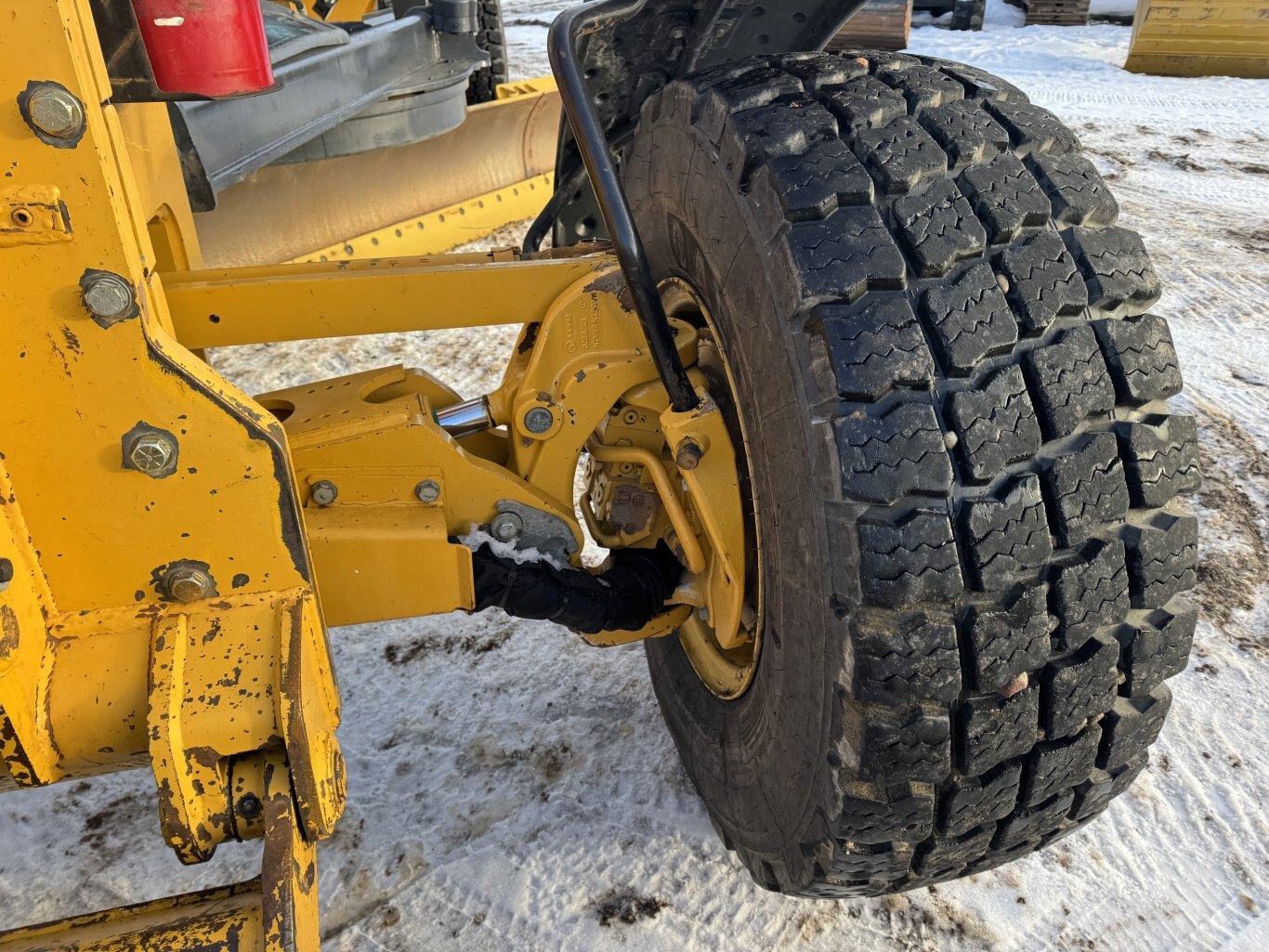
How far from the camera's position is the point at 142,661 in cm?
145

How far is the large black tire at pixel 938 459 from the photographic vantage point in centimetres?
135

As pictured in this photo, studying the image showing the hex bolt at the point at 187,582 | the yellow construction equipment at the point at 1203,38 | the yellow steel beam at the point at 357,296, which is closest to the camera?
the hex bolt at the point at 187,582

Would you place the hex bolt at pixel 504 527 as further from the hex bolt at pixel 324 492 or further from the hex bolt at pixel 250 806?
the hex bolt at pixel 250 806

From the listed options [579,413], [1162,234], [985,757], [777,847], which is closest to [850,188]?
[579,413]

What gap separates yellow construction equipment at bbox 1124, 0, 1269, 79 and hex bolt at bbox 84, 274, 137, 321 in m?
9.31

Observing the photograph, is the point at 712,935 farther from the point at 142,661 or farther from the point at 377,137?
the point at 377,137

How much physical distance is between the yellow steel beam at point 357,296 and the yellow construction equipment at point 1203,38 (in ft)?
28.1

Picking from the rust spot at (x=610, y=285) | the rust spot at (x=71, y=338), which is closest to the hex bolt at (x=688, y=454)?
the rust spot at (x=610, y=285)

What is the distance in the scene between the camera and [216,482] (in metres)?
1.44

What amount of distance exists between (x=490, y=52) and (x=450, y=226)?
61.0 inches

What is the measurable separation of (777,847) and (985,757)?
0.44 m

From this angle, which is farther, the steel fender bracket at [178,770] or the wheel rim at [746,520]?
the wheel rim at [746,520]

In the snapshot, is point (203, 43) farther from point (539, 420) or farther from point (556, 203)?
point (556, 203)

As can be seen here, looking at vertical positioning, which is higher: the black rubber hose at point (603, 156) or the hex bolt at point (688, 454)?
the black rubber hose at point (603, 156)
